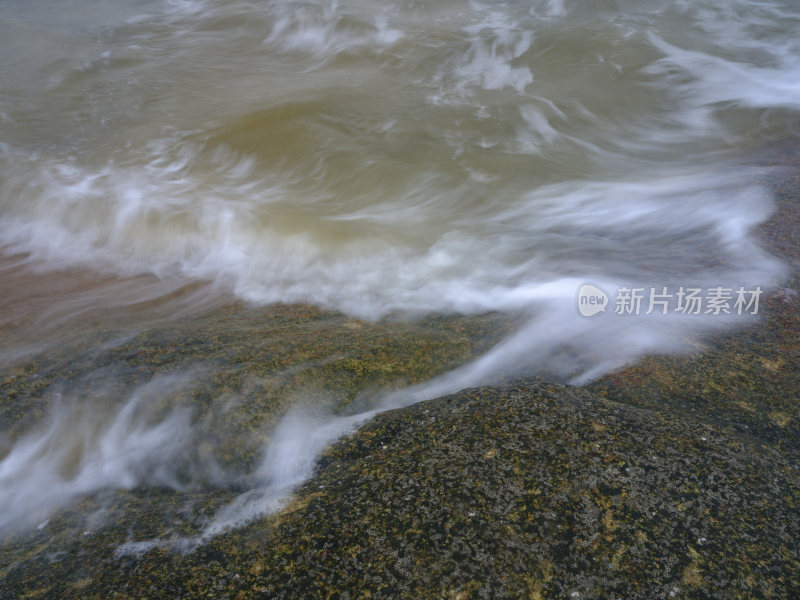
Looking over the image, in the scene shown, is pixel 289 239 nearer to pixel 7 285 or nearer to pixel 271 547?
pixel 7 285

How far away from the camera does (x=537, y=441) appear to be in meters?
2.40

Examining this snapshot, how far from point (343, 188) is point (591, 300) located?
345 centimetres

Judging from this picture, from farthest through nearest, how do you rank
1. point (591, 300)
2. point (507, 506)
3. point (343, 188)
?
1. point (343, 188)
2. point (591, 300)
3. point (507, 506)

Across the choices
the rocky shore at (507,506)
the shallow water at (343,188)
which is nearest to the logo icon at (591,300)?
the shallow water at (343,188)

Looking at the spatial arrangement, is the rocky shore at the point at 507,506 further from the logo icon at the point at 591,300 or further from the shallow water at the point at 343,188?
the logo icon at the point at 591,300

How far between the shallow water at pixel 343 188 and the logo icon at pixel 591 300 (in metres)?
0.06

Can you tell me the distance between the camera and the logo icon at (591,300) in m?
3.86

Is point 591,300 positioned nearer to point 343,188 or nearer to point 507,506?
point 507,506

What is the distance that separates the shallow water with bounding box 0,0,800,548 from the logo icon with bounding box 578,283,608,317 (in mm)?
56

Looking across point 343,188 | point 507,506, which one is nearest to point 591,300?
point 507,506

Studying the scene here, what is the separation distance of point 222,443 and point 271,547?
862mm

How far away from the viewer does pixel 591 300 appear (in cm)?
397

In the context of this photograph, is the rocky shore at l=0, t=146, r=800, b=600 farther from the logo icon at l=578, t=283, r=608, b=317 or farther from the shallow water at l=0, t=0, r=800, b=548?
the logo icon at l=578, t=283, r=608, b=317

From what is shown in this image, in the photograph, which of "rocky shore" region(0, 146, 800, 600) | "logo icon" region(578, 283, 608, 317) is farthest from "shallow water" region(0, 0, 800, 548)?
"rocky shore" region(0, 146, 800, 600)
